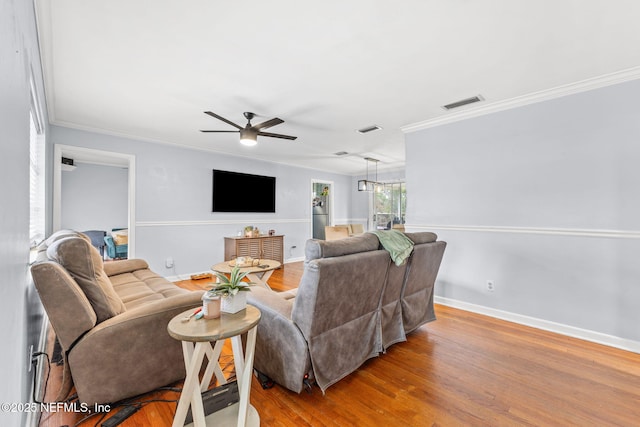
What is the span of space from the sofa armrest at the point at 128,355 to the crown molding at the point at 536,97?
3.46 m

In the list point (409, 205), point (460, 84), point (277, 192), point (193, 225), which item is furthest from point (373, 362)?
point (277, 192)

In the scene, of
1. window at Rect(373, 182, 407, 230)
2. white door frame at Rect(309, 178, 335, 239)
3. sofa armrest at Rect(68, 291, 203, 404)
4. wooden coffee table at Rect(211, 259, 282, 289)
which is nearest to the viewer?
sofa armrest at Rect(68, 291, 203, 404)

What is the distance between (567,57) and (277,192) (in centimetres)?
515

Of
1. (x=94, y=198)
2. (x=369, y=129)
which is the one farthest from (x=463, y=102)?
(x=94, y=198)

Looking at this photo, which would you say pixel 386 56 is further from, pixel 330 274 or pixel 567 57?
pixel 330 274

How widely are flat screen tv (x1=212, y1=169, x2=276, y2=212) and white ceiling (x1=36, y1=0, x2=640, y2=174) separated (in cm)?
187

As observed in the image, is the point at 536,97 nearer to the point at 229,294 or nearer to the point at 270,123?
the point at 270,123

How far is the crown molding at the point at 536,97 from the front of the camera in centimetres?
239

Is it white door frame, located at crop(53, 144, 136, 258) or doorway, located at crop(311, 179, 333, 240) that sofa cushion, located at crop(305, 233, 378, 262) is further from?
doorway, located at crop(311, 179, 333, 240)

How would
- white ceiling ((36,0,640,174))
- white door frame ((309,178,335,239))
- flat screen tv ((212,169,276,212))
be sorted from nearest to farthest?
white ceiling ((36,0,640,174))
flat screen tv ((212,169,276,212))
white door frame ((309,178,335,239))

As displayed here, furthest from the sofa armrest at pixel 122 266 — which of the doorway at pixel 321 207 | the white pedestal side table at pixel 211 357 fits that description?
the doorway at pixel 321 207

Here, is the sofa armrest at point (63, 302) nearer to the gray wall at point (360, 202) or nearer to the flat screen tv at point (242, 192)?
the flat screen tv at point (242, 192)

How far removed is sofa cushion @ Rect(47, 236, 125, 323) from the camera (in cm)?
150

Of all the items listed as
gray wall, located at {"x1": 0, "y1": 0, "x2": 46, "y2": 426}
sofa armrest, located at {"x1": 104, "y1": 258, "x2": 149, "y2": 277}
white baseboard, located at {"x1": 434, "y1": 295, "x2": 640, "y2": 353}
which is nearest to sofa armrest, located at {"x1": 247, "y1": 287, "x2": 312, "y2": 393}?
gray wall, located at {"x1": 0, "y1": 0, "x2": 46, "y2": 426}
